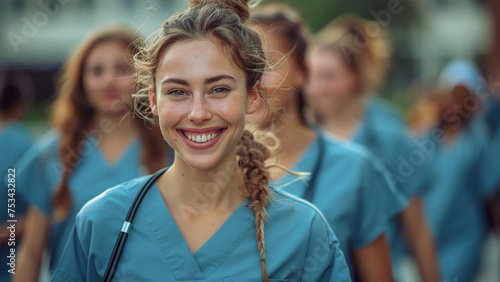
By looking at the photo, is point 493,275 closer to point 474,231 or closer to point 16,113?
point 474,231

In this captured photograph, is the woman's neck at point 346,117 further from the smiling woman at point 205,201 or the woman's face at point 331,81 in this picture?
the smiling woman at point 205,201

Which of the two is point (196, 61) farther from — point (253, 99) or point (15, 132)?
point (15, 132)

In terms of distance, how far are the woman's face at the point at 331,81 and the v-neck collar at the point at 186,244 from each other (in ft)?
8.95

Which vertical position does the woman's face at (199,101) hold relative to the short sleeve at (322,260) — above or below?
above

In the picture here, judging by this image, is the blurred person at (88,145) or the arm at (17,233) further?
the arm at (17,233)

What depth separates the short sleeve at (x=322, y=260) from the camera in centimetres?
217

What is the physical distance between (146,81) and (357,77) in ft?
9.43

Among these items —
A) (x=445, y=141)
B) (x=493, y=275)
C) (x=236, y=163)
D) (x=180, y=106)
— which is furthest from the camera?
(x=493, y=275)

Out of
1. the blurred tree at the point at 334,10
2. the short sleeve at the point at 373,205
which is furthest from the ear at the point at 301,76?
the blurred tree at the point at 334,10

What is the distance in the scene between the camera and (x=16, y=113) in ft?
16.4

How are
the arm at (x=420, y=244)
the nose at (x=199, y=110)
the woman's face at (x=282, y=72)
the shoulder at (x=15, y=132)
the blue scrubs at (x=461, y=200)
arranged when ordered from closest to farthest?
the nose at (x=199, y=110), the woman's face at (x=282, y=72), the arm at (x=420, y=244), the shoulder at (x=15, y=132), the blue scrubs at (x=461, y=200)

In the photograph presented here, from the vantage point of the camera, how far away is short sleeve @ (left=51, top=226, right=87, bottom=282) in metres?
2.17

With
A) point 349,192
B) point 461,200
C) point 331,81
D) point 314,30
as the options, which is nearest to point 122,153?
point 349,192

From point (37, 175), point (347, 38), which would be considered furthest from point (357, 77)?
point (37, 175)
